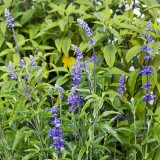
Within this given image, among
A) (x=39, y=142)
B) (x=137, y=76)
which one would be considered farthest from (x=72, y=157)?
(x=137, y=76)

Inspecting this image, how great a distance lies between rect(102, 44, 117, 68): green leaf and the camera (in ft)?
11.0

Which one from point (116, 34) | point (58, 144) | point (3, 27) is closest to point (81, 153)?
point (58, 144)

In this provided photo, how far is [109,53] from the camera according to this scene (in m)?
3.39

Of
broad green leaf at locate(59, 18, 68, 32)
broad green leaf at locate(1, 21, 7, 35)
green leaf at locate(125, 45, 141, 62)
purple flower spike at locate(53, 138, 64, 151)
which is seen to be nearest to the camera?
purple flower spike at locate(53, 138, 64, 151)

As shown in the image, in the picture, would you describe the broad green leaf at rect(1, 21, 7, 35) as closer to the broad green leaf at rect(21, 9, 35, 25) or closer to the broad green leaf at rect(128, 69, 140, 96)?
the broad green leaf at rect(21, 9, 35, 25)

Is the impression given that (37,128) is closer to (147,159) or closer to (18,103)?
(18,103)

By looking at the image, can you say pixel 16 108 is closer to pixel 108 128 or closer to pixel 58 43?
pixel 108 128

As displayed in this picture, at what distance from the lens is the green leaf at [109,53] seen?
334cm

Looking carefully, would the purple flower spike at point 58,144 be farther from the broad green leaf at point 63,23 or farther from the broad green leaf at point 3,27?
the broad green leaf at point 3,27

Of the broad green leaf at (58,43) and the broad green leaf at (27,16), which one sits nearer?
the broad green leaf at (58,43)

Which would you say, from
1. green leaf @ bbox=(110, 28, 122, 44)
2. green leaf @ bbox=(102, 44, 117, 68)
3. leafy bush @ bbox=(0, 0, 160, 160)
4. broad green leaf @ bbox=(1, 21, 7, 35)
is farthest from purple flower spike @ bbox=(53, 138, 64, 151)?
broad green leaf @ bbox=(1, 21, 7, 35)

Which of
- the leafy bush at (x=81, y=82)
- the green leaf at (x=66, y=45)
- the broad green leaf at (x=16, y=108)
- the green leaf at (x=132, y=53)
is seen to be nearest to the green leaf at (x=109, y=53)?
the leafy bush at (x=81, y=82)

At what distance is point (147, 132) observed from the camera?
2.92 metres

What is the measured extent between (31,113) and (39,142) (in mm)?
181
